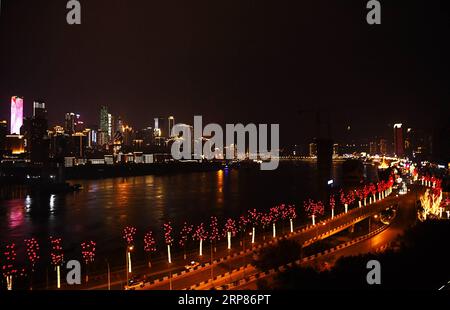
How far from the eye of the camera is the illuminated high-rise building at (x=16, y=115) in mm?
59391

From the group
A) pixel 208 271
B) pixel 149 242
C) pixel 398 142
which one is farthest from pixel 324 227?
pixel 398 142

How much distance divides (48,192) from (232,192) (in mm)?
16164

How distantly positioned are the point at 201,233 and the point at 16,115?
189 feet

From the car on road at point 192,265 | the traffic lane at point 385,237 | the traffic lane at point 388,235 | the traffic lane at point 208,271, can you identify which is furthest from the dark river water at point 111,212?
the traffic lane at point 388,235

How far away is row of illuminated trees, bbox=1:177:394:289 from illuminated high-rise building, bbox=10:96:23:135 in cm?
4949

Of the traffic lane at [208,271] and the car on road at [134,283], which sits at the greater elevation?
the car on road at [134,283]

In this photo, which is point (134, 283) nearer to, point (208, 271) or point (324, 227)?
point (208, 271)

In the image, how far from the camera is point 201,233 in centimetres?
1157

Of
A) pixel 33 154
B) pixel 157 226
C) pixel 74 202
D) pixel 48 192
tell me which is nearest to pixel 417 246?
pixel 157 226

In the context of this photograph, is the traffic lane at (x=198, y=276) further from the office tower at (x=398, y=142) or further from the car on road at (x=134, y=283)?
the office tower at (x=398, y=142)

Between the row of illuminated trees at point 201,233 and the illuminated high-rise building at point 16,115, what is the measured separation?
49492 millimetres

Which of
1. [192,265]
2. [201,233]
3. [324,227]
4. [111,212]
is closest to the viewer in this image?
[192,265]

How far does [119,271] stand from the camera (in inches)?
366
